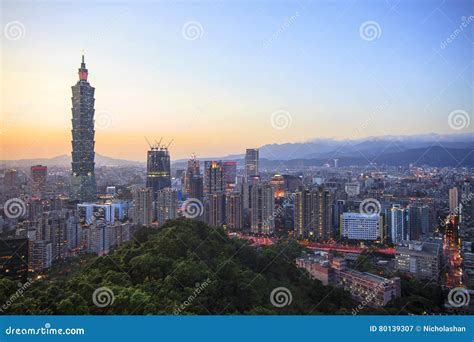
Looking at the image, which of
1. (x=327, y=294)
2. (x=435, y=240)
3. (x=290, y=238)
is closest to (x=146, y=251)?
(x=327, y=294)

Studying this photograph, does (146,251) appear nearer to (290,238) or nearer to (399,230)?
(290,238)

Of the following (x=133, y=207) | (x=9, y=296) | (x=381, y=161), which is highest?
(x=381, y=161)
